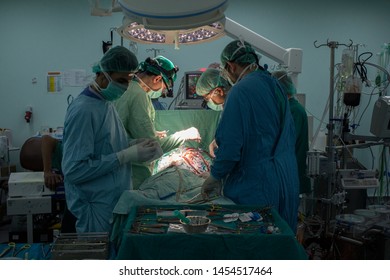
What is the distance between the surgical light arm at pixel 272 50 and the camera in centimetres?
227

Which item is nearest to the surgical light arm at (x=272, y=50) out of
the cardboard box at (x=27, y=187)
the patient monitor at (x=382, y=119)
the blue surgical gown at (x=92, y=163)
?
the patient monitor at (x=382, y=119)

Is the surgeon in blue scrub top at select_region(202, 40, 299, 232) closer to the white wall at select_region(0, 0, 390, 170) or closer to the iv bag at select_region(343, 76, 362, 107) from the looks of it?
the iv bag at select_region(343, 76, 362, 107)

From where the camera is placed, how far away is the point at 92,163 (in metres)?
1.61

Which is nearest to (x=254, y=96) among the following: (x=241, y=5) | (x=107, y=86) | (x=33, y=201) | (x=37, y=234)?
(x=107, y=86)

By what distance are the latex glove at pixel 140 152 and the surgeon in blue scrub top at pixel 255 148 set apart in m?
0.31

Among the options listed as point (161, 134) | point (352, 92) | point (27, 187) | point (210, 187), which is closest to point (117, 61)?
point (210, 187)

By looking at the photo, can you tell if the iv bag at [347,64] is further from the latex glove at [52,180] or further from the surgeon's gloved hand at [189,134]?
the latex glove at [52,180]

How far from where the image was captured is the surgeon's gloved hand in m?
2.63

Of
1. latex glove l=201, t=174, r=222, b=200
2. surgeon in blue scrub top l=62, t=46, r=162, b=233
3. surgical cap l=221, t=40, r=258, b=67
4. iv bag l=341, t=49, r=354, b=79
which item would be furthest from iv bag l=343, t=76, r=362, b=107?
surgeon in blue scrub top l=62, t=46, r=162, b=233

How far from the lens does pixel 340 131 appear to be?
306 centimetres

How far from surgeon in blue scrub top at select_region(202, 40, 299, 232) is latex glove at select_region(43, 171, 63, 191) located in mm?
1173

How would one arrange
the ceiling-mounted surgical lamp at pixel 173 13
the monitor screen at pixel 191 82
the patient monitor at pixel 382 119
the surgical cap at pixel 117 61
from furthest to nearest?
the monitor screen at pixel 191 82, the patient monitor at pixel 382 119, the surgical cap at pixel 117 61, the ceiling-mounted surgical lamp at pixel 173 13
